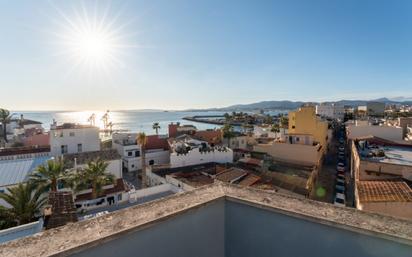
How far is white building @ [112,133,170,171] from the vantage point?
33.1 metres

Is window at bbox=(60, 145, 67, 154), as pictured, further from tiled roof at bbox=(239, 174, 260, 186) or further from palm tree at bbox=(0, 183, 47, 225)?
tiled roof at bbox=(239, 174, 260, 186)

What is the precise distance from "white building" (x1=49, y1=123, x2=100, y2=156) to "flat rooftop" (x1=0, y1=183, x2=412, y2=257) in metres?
29.2

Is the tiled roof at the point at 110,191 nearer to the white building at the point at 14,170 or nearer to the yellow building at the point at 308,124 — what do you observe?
the white building at the point at 14,170

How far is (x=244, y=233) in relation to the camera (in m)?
3.06

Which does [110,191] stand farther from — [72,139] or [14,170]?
[72,139]

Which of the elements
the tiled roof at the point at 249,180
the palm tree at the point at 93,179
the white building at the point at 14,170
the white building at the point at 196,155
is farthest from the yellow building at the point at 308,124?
the white building at the point at 14,170

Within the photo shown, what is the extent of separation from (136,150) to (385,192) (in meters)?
27.8

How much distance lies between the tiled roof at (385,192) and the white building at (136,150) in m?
25.2

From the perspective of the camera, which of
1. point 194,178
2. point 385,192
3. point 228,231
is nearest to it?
point 228,231

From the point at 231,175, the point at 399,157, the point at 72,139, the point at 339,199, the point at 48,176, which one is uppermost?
the point at 72,139

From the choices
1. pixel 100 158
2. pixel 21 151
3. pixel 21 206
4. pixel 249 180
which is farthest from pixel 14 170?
pixel 249 180

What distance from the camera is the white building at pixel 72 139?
2778 centimetres

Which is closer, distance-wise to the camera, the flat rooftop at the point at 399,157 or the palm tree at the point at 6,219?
the palm tree at the point at 6,219

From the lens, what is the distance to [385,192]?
12758 millimetres
